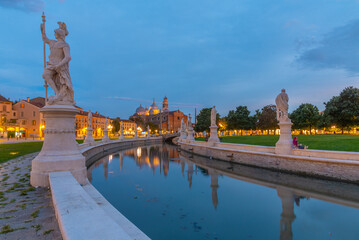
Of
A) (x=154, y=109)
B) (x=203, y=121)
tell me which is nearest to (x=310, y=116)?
(x=203, y=121)

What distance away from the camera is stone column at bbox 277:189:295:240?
19.5ft

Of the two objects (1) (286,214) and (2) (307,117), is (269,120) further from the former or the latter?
(1) (286,214)

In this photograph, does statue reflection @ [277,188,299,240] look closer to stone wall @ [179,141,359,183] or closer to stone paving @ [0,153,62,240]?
stone wall @ [179,141,359,183]

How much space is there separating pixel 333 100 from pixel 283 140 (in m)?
34.0

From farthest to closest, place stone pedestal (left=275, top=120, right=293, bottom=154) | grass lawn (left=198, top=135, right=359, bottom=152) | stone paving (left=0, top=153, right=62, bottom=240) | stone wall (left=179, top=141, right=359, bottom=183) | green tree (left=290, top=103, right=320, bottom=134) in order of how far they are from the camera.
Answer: green tree (left=290, top=103, right=320, bottom=134), grass lawn (left=198, top=135, right=359, bottom=152), stone pedestal (left=275, top=120, right=293, bottom=154), stone wall (left=179, top=141, right=359, bottom=183), stone paving (left=0, top=153, right=62, bottom=240)

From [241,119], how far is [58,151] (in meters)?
64.7

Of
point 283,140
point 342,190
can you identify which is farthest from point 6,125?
point 342,190

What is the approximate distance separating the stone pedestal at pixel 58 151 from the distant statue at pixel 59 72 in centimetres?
37

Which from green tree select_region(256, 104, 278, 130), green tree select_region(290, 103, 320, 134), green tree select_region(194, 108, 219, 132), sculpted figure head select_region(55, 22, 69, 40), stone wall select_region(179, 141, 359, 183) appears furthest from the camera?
green tree select_region(194, 108, 219, 132)

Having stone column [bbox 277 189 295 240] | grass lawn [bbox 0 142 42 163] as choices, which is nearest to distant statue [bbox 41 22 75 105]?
stone column [bbox 277 189 295 240]

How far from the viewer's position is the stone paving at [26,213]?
3.24 m

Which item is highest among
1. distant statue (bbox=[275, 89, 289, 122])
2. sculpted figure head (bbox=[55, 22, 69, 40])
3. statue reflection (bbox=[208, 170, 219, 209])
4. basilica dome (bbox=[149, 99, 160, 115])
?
basilica dome (bbox=[149, 99, 160, 115])

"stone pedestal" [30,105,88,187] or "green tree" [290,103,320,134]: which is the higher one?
"green tree" [290,103,320,134]

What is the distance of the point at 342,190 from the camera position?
999 centimetres
